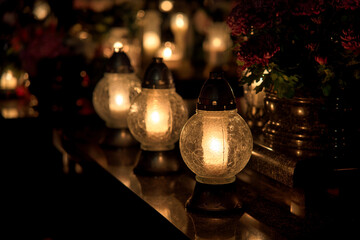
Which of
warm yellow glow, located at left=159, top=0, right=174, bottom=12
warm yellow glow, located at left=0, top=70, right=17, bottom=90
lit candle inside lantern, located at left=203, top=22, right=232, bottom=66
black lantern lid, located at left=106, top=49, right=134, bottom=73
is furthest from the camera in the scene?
warm yellow glow, located at left=159, top=0, right=174, bottom=12

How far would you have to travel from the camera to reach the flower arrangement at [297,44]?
117 cm

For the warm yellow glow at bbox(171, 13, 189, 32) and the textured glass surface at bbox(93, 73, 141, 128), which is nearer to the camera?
the textured glass surface at bbox(93, 73, 141, 128)

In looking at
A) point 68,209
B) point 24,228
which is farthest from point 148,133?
point 24,228

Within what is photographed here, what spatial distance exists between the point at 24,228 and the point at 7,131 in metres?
0.47

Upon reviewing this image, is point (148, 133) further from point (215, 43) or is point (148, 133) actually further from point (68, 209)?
point (215, 43)

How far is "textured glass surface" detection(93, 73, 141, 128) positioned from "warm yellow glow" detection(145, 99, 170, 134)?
0.27m

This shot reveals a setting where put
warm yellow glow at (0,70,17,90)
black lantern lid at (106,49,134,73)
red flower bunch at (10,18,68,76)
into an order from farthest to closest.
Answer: warm yellow glow at (0,70,17,90), red flower bunch at (10,18,68,76), black lantern lid at (106,49,134,73)

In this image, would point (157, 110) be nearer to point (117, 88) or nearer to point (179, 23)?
point (117, 88)

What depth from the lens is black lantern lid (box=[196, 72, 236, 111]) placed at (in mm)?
1172

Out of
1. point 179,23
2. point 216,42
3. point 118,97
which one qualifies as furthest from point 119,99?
point 179,23

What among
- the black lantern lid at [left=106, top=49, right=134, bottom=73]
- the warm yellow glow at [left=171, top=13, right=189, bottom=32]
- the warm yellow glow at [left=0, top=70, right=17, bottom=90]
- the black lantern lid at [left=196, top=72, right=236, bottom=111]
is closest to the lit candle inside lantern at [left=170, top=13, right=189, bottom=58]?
the warm yellow glow at [left=171, top=13, right=189, bottom=32]

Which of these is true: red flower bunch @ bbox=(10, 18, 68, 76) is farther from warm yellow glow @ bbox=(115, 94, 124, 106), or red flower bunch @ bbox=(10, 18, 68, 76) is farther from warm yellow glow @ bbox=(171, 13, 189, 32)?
warm yellow glow @ bbox=(171, 13, 189, 32)

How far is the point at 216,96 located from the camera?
1174 mm

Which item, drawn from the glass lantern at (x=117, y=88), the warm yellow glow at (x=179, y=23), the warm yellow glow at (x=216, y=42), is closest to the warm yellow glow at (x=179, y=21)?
the warm yellow glow at (x=179, y=23)
